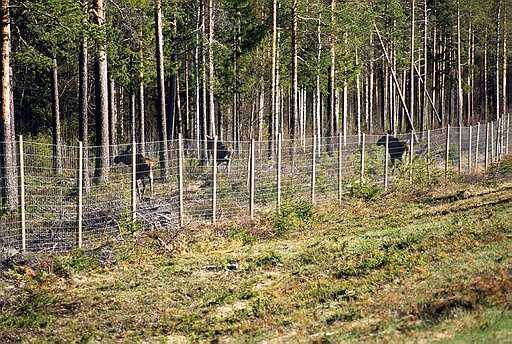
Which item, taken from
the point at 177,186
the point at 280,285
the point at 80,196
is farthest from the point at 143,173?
the point at 280,285

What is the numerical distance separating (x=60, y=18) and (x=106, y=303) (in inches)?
317

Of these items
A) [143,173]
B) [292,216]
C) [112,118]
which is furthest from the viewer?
[112,118]

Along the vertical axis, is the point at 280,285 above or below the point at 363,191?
below

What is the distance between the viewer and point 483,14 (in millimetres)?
49156

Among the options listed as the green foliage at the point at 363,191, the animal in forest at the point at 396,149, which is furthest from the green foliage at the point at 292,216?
the animal in forest at the point at 396,149

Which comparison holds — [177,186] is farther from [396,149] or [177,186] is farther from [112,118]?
[112,118]

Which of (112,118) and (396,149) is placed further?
(112,118)

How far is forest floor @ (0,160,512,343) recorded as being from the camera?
25.3 ft

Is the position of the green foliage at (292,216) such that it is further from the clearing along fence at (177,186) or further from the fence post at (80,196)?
the fence post at (80,196)

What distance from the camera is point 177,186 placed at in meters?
16.8

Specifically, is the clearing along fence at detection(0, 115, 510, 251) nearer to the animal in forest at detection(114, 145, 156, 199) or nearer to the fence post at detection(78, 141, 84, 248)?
the fence post at detection(78, 141, 84, 248)

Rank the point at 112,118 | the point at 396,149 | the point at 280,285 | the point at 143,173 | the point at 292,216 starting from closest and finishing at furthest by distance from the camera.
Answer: the point at 280,285 < the point at 143,173 < the point at 292,216 < the point at 396,149 < the point at 112,118

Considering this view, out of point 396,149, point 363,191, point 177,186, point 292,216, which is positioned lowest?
point 292,216

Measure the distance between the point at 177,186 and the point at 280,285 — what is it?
6853 millimetres
